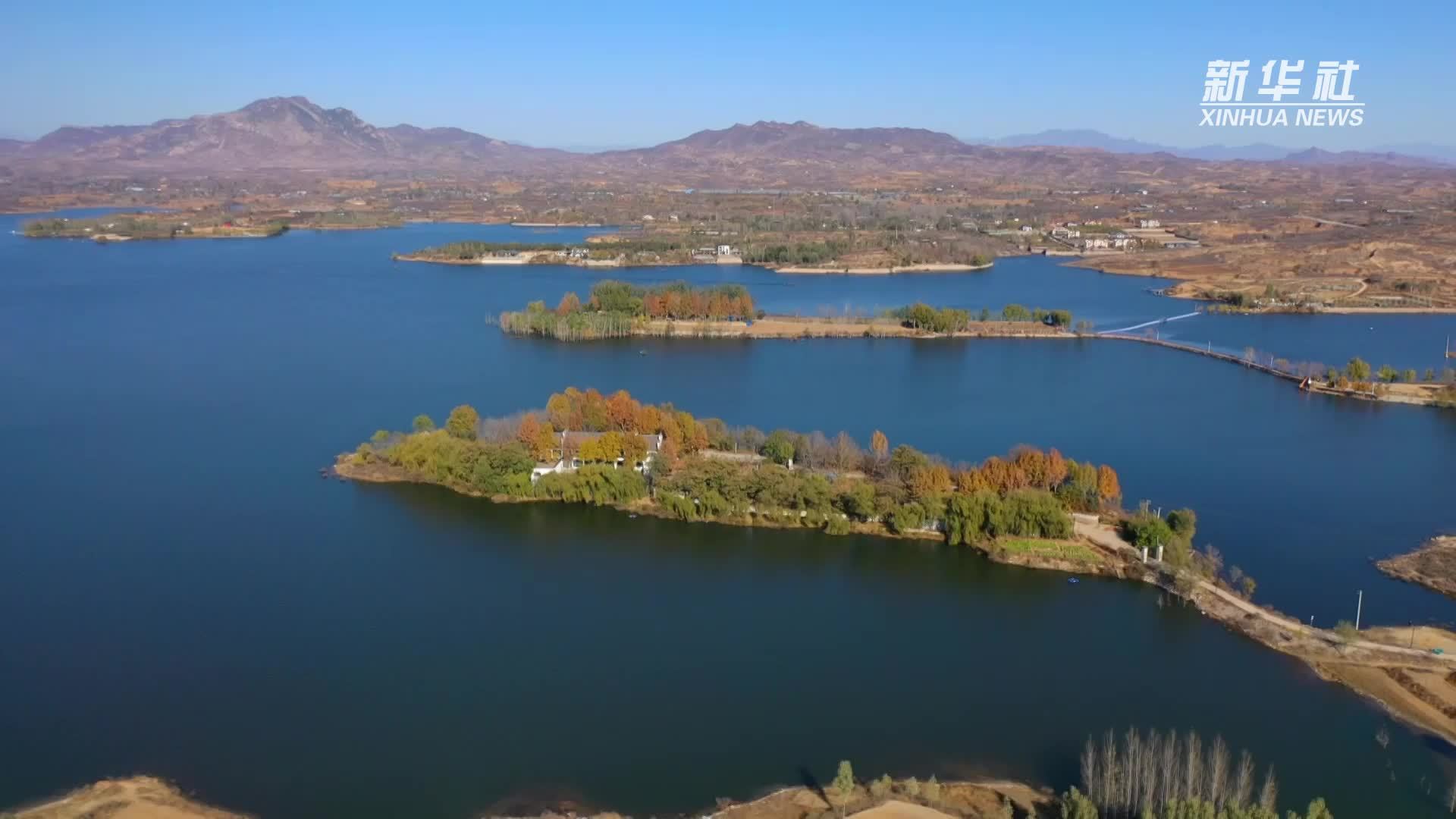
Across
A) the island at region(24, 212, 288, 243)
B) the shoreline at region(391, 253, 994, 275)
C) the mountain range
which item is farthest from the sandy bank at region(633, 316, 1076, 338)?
the mountain range

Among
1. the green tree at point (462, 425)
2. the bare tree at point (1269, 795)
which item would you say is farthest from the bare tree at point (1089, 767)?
the green tree at point (462, 425)

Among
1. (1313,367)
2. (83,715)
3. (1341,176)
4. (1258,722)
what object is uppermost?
(1341,176)

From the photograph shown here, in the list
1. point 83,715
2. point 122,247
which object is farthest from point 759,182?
point 83,715

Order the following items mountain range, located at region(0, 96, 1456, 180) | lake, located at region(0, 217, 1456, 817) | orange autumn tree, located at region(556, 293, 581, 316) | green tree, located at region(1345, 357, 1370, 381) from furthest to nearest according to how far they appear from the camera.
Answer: mountain range, located at region(0, 96, 1456, 180) → orange autumn tree, located at region(556, 293, 581, 316) → green tree, located at region(1345, 357, 1370, 381) → lake, located at region(0, 217, 1456, 817)

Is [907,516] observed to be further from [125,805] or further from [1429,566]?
[125,805]

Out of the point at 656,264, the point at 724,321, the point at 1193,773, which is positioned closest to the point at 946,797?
the point at 1193,773

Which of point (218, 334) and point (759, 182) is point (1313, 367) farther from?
point (759, 182)

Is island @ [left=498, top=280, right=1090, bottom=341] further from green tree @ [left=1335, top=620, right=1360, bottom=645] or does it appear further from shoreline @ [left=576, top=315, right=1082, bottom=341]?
green tree @ [left=1335, top=620, right=1360, bottom=645]
